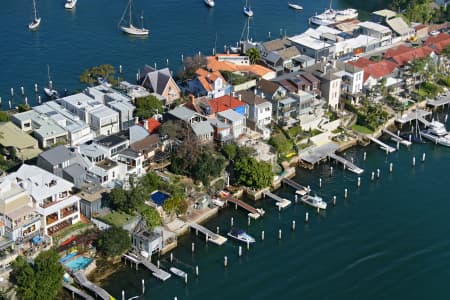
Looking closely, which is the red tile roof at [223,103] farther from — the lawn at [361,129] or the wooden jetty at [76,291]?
the wooden jetty at [76,291]

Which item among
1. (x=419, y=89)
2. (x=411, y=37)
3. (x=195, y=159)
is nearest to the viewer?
(x=195, y=159)

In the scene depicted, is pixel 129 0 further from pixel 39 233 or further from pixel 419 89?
pixel 39 233

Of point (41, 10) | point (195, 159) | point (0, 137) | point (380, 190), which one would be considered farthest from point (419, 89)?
point (41, 10)

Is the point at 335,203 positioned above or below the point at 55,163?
below

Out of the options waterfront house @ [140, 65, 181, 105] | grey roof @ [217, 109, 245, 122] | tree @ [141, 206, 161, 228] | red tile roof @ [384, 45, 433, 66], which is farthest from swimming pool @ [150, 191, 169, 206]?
red tile roof @ [384, 45, 433, 66]

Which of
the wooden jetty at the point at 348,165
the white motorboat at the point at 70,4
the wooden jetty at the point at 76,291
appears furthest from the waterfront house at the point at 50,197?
the white motorboat at the point at 70,4

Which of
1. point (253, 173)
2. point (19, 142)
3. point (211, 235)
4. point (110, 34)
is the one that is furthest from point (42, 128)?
point (110, 34)

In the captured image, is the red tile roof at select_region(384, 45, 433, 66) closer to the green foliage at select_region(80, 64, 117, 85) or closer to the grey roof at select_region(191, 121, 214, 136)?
the grey roof at select_region(191, 121, 214, 136)
